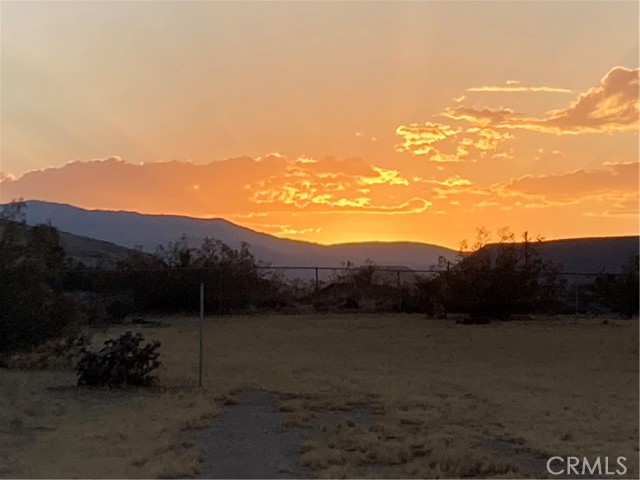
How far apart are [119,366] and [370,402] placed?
5199 millimetres

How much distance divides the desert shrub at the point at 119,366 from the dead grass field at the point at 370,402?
1.46 ft

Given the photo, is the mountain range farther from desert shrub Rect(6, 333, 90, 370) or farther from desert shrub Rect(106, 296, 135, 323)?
desert shrub Rect(6, 333, 90, 370)

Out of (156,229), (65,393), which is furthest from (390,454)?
(156,229)

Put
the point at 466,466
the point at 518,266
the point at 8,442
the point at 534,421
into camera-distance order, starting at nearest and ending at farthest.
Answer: the point at 466,466 → the point at 8,442 → the point at 534,421 → the point at 518,266

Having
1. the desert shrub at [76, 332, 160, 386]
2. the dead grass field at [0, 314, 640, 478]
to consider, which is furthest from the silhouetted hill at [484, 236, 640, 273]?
the desert shrub at [76, 332, 160, 386]

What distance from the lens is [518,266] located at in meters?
43.7

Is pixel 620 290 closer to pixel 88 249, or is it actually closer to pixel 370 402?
pixel 370 402

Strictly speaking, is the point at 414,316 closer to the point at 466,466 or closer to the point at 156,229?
the point at 466,466

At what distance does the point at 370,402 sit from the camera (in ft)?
56.2

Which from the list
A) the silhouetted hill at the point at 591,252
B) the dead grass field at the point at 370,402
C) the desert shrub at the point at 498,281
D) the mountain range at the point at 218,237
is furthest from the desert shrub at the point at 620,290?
the mountain range at the point at 218,237

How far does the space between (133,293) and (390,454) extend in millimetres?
35295

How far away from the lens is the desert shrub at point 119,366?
1897 cm

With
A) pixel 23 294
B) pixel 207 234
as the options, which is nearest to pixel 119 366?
pixel 23 294

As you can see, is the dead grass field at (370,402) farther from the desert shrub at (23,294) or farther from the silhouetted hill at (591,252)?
the silhouetted hill at (591,252)
